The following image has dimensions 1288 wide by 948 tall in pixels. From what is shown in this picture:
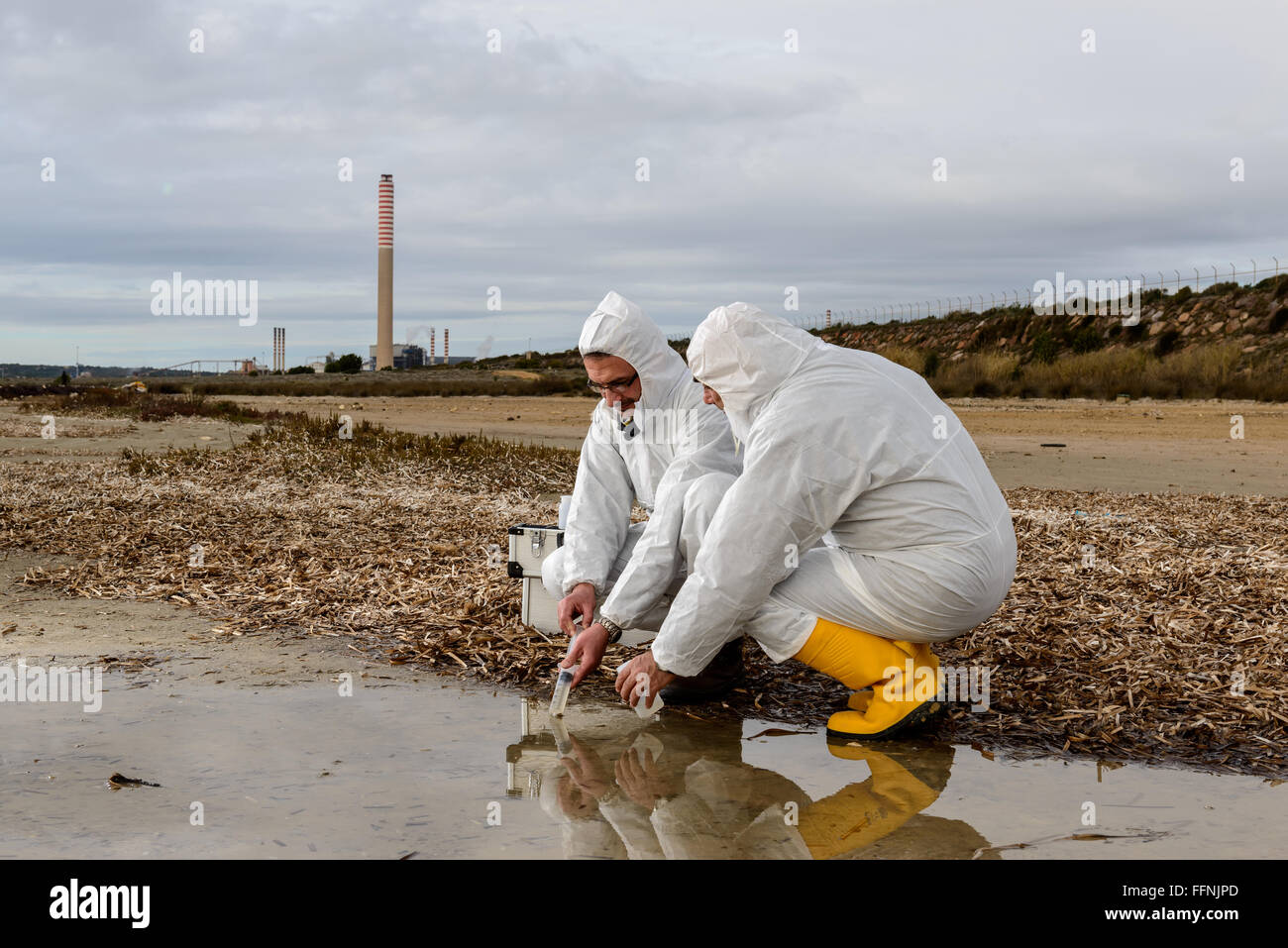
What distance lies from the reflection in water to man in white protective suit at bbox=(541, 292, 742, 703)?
0.35m

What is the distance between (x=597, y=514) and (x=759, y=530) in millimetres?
1035

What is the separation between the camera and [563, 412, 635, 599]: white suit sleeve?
4.19 meters

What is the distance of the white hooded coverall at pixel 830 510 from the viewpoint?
3471 millimetres

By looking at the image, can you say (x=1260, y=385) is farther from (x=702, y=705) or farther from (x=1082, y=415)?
(x=702, y=705)

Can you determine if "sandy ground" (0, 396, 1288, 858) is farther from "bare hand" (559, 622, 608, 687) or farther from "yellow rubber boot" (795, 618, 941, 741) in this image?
"bare hand" (559, 622, 608, 687)

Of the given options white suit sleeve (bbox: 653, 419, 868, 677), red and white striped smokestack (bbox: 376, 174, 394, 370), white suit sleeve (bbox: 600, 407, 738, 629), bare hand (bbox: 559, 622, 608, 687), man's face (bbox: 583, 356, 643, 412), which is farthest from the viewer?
red and white striped smokestack (bbox: 376, 174, 394, 370)

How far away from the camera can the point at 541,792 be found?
328 centimetres

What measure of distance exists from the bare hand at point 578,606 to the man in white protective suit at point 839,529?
1.32ft

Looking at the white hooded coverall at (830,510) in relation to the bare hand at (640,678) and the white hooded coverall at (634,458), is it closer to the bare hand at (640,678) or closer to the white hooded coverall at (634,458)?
the bare hand at (640,678)

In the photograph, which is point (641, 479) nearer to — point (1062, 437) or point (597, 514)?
point (597, 514)

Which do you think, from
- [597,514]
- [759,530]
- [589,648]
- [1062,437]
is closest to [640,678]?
[589,648]

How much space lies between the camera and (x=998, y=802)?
10.5 ft

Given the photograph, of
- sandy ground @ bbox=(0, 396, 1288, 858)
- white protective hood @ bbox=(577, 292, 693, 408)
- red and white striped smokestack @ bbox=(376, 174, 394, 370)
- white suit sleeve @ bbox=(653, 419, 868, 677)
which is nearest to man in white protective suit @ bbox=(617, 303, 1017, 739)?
white suit sleeve @ bbox=(653, 419, 868, 677)
